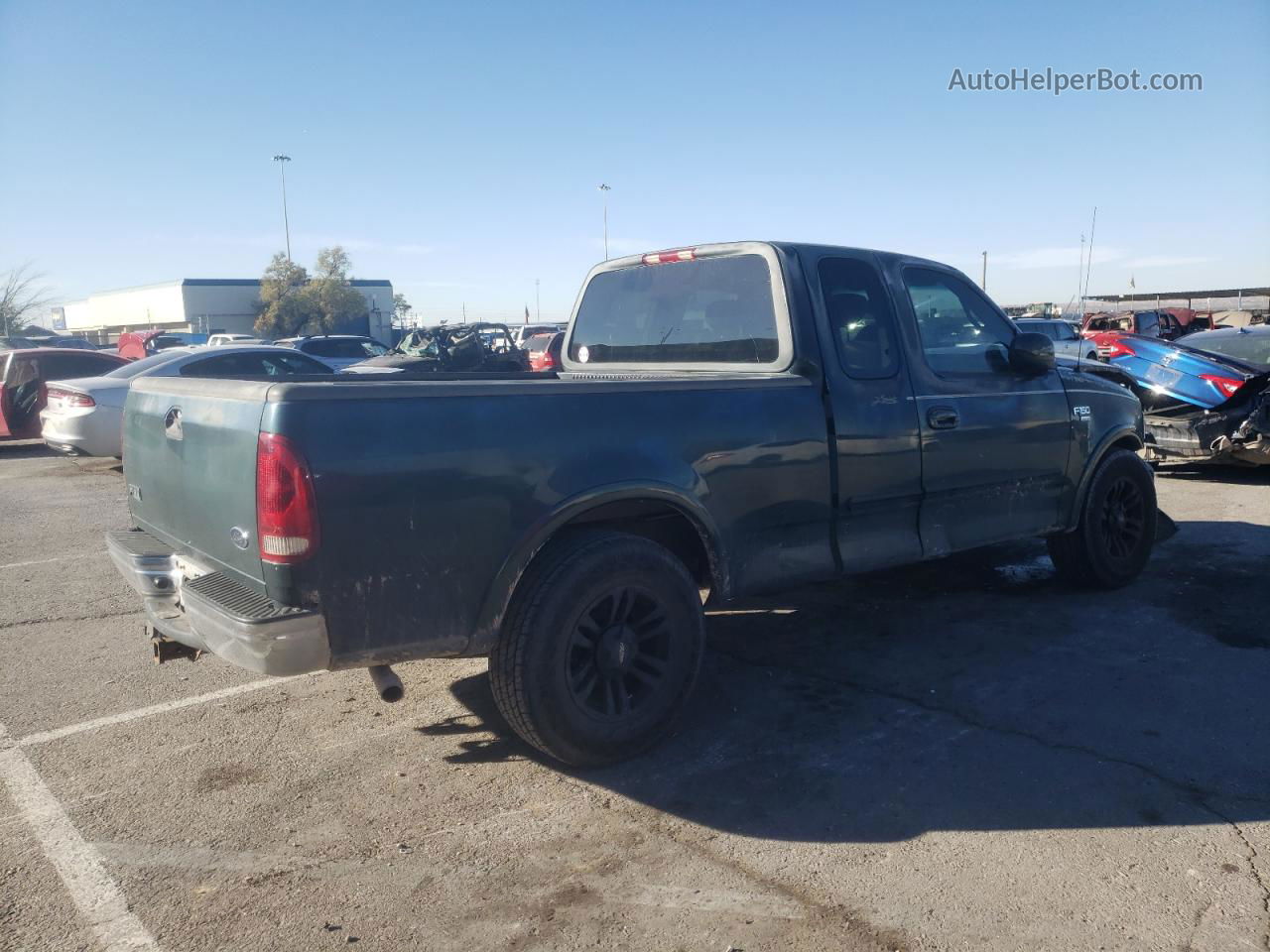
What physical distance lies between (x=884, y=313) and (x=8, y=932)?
4.15m

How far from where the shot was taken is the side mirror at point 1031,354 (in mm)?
5211

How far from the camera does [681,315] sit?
199 inches

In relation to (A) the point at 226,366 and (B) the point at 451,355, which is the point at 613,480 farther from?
(B) the point at 451,355

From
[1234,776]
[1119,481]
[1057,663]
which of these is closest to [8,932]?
[1234,776]

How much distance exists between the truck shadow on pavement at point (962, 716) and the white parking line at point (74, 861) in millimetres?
1280

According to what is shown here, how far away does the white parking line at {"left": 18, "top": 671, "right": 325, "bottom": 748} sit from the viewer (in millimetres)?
4090

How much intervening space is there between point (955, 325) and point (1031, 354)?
428 millimetres

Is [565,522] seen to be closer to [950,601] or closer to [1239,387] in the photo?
[950,601]

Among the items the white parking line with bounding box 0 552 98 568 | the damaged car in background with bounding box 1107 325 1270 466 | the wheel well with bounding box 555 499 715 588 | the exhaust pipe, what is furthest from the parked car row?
the damaged car in background with bounding box 1107 325 1270 466

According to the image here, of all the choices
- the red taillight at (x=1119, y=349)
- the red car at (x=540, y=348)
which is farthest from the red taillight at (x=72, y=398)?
the red taillight at (x=1119, y=349)

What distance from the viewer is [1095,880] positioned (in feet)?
9.69

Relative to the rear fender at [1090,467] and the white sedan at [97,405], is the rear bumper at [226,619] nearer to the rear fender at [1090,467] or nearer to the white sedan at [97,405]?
the rear fender at [1090,467]

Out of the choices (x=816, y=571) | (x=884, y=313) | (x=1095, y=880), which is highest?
(x=884, y=313)

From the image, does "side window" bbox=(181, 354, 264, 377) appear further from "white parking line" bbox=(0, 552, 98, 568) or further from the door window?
"white parking line" bbox=(0, 552, 98, 568)
